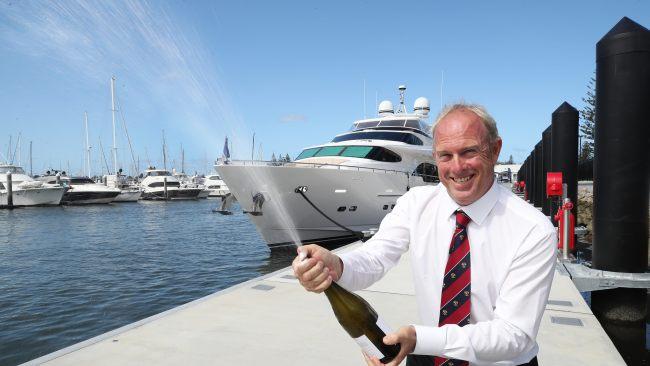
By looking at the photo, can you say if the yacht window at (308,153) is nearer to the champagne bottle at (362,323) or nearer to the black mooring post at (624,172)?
the black mooring post at (624,172)

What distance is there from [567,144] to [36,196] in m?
47.9

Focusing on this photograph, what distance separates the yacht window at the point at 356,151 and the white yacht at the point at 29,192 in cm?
3923

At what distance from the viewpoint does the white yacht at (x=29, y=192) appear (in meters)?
42.7

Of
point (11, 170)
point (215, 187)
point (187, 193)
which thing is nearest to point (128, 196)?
point (187, 193)

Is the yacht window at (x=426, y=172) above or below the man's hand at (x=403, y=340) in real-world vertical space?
above

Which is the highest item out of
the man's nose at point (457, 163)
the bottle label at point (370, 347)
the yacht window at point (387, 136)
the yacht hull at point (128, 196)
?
the yacht window at point (387, 136)

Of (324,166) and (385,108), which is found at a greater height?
(385,108)

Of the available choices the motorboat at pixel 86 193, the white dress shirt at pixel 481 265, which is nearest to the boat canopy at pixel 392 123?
the white dress shirt at pixel 481 265

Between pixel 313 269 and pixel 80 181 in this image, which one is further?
pixel 80 181

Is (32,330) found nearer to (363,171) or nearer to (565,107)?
(363,171)

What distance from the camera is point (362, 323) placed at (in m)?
1.38

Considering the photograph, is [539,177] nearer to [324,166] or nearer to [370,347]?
[324,166]

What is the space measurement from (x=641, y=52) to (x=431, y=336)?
496cm

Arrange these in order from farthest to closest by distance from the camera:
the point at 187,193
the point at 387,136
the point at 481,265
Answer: the point at 187,193 < the point at 387,136 < the point at 481,265
